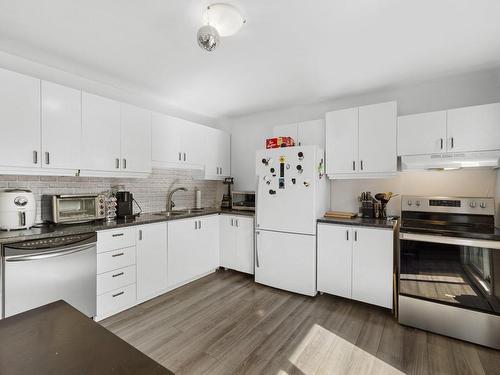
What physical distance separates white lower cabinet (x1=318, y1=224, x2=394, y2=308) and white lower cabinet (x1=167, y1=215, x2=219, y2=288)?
1.53 meters

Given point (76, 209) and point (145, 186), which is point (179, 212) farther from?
point (76, 209)

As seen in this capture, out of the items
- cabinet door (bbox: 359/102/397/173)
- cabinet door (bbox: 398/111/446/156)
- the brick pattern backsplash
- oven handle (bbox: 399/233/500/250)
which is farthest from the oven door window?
cabinet door (bbox: 398/111/446/156)

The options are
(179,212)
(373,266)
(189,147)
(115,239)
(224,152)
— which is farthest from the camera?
(224,152)

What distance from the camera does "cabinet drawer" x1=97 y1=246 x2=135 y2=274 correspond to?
2479mm

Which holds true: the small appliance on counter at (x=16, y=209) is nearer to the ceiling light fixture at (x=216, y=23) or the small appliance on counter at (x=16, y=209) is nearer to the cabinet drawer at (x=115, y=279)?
the cabinet drawer at (x=115, y=279)

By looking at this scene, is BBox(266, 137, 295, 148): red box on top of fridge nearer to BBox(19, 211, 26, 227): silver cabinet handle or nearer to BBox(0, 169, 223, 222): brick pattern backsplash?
Answer: BBox(0, 169, 223, 222): brick pattern backsplash

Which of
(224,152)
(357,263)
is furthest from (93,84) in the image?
(357,263)

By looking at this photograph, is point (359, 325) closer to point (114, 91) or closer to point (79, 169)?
point (79, 169)

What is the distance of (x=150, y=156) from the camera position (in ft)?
10.5

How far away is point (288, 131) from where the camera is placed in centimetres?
365

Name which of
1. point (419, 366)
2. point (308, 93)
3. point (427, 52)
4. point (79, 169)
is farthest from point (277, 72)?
point (419, 366)

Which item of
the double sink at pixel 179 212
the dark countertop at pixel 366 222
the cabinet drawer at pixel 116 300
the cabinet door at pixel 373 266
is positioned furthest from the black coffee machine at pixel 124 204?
the cabinet door at pixel 373 266

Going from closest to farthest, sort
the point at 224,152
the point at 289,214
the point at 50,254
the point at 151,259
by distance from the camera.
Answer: the point at 50,254 < the point at 151,259 < the point at 289,214 < the point at 224,152

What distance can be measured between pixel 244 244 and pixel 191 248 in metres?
0.72
